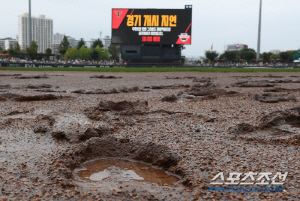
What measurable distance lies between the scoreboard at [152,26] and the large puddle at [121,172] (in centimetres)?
3229

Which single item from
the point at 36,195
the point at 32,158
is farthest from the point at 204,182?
the point at 32,158

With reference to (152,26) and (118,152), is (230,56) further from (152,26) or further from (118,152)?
(118,152)

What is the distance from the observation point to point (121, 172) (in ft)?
7.55

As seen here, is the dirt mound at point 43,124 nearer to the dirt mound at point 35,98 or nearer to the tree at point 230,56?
the dirt mound at point 35,98

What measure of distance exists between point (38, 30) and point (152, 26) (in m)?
116

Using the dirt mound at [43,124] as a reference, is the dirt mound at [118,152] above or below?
below

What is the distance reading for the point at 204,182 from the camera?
2.00m

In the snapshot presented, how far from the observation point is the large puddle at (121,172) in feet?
7.13

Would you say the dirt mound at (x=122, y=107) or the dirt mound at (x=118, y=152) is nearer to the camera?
the dirt mound at (x=118, y=152)

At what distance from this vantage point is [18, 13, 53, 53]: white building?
136m

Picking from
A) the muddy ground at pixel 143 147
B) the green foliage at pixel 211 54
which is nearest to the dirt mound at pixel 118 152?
the muddy ground at pixel 143 147

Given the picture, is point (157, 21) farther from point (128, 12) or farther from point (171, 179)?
point (171, 179)

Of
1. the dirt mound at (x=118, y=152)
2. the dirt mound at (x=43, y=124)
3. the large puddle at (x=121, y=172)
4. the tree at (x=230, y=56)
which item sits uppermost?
the tree at (x=230, y=56)

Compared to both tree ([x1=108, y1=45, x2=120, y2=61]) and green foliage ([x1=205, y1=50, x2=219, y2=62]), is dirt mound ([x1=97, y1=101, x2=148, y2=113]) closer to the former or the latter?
green foliage ([x1=205, y1=50, x2=219, y2=62])
